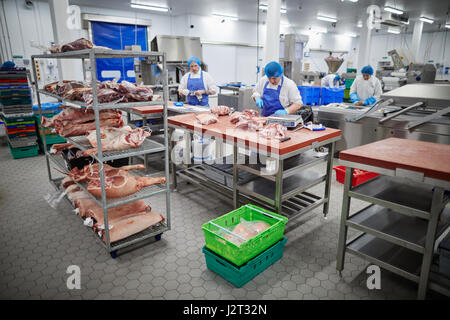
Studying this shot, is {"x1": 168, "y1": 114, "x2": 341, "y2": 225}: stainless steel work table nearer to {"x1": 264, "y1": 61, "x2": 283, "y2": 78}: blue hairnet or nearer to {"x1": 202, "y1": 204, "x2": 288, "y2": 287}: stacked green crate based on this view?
{"x1": 202, "y1": 204, "x2": 288, "y2": 287}: stacked green crate

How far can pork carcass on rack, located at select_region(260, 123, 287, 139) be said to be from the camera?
2615 mm

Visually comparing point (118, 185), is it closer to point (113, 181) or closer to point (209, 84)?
point (113, 181)

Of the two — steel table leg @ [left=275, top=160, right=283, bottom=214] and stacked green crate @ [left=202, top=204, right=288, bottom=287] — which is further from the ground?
steel table leg @ [left=275, top=160, right=283, bottom=214]

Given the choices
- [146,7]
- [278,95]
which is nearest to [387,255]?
[278,95]

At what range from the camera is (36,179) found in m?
4.39

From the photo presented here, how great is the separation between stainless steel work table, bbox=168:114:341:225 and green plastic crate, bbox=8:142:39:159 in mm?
3401

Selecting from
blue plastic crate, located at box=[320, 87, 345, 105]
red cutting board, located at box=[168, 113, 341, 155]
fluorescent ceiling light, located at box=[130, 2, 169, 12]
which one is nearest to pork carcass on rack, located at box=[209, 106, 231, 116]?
red cutting board, located at box=[168, 113, 341, 155]

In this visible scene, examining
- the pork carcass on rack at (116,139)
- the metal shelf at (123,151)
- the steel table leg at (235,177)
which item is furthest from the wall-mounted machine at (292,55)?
the pork carcass on rack at (116,139)

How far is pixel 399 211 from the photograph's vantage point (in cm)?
184

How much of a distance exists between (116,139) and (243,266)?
4.80 feet

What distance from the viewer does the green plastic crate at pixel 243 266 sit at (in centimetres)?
219

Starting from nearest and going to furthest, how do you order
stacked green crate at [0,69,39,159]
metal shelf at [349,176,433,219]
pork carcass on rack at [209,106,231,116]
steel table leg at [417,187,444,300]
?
1. steel table leg at [417,187,444,300]
2. metal shelf at [349,176,433,219]
3. pork carcass on rack at [209,106,231,116]
4. stacked green crate at [0,69,39,159]
